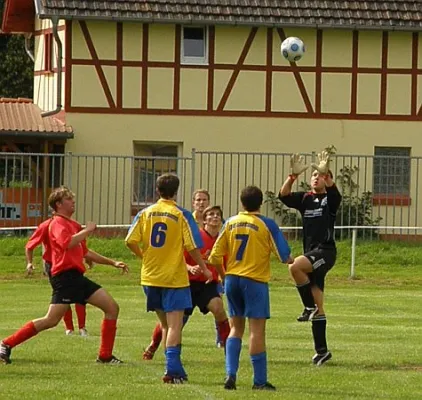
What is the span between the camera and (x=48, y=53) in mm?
36219

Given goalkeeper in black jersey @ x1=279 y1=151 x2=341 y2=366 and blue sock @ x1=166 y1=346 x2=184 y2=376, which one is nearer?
blue sock @ x1=166 y1=346 x2=184 y2=376

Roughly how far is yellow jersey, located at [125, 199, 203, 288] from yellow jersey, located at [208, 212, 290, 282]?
14.7 inches

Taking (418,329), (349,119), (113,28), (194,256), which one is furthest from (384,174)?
(194,256)

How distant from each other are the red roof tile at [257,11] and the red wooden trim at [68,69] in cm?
62

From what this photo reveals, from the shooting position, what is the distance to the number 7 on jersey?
12.3 meters

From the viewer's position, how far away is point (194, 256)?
1259cm

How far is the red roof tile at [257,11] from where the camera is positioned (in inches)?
1294

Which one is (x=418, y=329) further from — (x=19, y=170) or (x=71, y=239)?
(x=19, y=170)

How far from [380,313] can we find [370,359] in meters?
5.98

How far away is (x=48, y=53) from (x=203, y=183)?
273 inches

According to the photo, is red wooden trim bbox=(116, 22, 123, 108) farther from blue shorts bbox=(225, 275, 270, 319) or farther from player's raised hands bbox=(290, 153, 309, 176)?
blue shorts bbox=(225, 275, 270, 319)

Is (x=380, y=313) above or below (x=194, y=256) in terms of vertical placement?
below

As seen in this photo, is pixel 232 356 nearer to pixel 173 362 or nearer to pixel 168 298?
pixel 173 362

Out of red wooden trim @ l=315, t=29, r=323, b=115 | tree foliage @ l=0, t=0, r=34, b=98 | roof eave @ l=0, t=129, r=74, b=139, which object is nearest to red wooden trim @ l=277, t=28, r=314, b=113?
red wooden trim @ l=315, t=29, r=323, b=115
